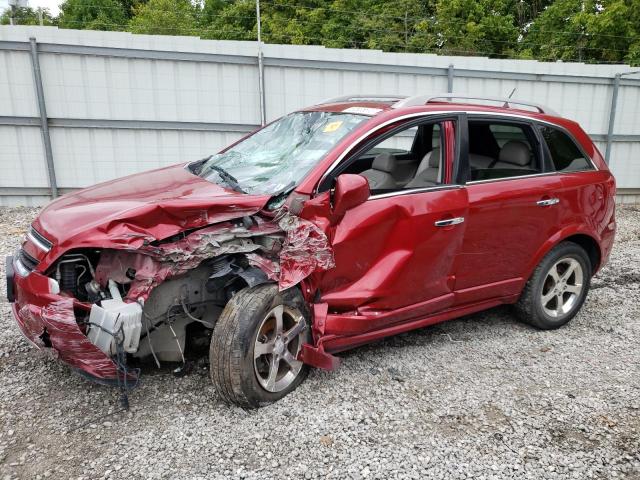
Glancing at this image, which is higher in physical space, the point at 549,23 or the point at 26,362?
the point at 549,23

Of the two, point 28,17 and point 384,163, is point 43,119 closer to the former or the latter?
point 384,163

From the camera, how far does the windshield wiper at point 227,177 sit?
133 inches

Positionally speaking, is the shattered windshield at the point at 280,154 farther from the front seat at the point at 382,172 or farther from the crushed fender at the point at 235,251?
the front seat at the point at 382,172

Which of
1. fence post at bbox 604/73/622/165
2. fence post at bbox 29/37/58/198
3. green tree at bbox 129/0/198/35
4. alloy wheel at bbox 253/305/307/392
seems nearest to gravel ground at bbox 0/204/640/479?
alloy wheel at bbox 253/305/307/392

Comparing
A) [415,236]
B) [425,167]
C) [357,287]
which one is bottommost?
[357,287]

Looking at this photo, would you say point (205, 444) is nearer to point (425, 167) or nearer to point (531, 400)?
point (531, 400)

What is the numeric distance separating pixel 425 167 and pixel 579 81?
8.39m

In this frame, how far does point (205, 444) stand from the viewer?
2.82 meters

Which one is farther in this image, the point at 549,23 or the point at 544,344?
the point at 549,23

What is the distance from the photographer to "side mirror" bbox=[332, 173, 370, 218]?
3.09 metres

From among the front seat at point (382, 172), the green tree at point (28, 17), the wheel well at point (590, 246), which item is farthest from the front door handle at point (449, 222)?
the green tree at point (28, 17)

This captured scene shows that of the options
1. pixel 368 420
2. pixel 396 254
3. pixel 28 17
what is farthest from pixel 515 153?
pixel 28 17

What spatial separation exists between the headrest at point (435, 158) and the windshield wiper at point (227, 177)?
4.66ft

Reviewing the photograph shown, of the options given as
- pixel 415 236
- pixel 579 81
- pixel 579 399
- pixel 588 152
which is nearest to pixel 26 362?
pixel 415 236
